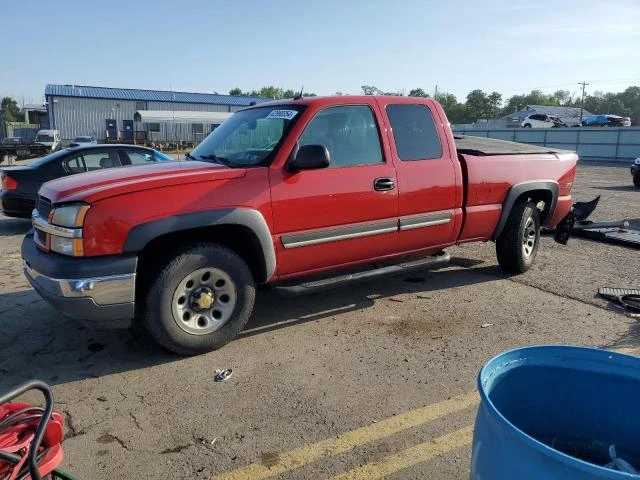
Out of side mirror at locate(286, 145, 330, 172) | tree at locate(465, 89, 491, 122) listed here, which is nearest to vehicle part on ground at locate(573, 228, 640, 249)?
side mirror at locate(286, 145, 330, 172)

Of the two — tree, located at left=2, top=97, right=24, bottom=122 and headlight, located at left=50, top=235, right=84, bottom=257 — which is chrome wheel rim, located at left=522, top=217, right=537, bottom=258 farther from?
tree, located at left=2, top=97, right=24, bottom=122

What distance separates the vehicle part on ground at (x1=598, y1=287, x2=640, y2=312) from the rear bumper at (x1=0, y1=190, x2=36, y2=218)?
8679 mm

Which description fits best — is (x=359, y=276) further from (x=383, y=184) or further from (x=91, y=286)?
(x=91, y=286)

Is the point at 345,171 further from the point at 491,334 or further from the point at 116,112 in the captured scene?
the point at 116,112

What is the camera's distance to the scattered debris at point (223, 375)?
3801mm

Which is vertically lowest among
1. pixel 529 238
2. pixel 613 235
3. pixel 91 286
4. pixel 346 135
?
pixel 613 235

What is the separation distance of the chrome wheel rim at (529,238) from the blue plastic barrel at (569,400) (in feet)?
14.6

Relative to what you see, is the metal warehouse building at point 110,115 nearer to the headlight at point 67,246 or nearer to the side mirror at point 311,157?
the side mirror at point 311,157

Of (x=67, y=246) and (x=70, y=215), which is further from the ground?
(x=70, y=215)

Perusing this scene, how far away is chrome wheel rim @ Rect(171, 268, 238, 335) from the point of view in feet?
13.2

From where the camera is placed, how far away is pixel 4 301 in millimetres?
5422

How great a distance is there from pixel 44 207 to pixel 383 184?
285 centimetres

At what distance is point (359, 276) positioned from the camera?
4801mm

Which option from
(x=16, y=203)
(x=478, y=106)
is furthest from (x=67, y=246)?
(x=478, y=106)
